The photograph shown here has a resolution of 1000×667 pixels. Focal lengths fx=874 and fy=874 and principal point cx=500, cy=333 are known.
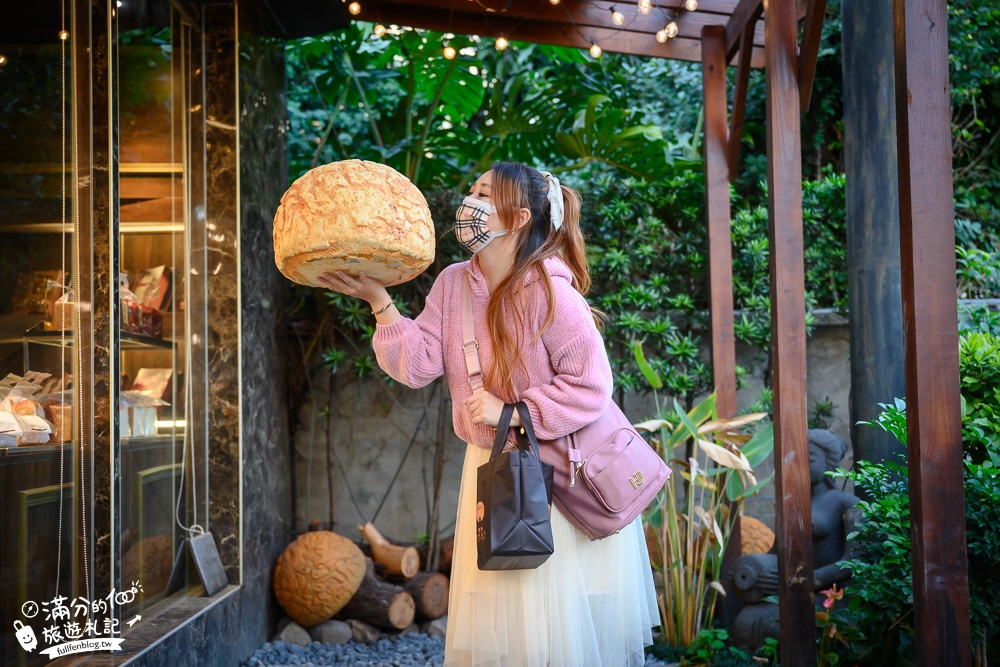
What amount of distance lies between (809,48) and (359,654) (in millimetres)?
3641

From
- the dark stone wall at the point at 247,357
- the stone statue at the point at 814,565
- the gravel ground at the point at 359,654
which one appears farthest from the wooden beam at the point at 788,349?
the dark stone wall at the point at 247,357

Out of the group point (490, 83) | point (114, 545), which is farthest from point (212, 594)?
point (490, 83)

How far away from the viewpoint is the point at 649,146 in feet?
18.4

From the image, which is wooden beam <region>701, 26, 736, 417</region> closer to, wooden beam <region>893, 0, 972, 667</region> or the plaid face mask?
wooden beam <region>893, 0, 972, 667</region>

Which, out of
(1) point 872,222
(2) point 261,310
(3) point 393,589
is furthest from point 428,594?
(1) point 872,222

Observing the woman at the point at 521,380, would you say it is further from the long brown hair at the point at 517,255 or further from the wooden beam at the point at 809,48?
the wooden beam at the point at 809,48

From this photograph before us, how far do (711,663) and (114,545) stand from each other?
2.66 m

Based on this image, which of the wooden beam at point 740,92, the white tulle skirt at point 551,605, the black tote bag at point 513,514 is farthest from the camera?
the wooden beam at point 740,92

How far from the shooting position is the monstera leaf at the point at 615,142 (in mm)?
5453

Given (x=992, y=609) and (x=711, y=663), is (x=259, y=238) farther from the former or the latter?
(x=992, y=609)

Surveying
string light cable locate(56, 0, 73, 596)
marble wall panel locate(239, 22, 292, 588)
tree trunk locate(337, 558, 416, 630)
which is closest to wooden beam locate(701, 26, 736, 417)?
tree trunk locate(337, 558, 416, 630)

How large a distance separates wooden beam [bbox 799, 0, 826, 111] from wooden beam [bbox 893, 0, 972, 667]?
3.67ft

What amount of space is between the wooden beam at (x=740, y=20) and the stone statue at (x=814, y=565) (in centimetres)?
221

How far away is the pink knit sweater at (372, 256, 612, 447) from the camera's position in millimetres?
2229
